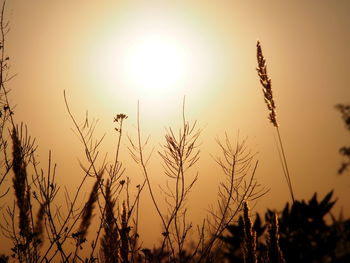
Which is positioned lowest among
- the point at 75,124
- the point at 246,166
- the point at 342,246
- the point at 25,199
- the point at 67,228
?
the point at 342,246

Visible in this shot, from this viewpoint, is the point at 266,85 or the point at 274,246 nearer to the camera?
the point at 274,246

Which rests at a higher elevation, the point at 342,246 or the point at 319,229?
the point at 319,229

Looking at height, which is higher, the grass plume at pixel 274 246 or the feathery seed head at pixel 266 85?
the feathery seed head at pixel 266 85

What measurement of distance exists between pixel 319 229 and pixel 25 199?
433cm

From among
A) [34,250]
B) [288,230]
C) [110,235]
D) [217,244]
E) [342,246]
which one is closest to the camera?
[342,246]

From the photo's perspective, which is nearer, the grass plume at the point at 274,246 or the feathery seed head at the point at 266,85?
the grass plume at the point at 274,246

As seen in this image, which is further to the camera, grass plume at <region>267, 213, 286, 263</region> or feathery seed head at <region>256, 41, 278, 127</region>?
feathery seed head at <region>256, 41, 278, 127</region>

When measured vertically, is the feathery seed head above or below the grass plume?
above

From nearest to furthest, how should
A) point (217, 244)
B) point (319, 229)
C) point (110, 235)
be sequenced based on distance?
point (110, 235) < point (217, 244) < point (319, 229)

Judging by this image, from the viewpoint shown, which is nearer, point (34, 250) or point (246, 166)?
point (34, 250)

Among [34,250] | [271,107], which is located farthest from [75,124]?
[271,107]

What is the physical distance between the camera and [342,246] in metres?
2.19

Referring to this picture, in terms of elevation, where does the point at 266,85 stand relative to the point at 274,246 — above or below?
above

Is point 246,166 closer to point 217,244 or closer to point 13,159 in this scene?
point 217,244
